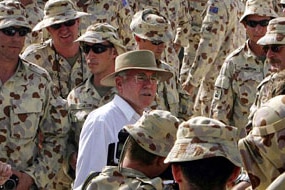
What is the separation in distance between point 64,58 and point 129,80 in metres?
2.35

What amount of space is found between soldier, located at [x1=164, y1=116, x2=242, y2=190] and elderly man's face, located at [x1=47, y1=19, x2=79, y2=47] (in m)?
4.81

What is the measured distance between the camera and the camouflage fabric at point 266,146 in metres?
4.32

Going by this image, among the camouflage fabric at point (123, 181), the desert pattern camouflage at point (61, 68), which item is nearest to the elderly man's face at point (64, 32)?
the desert pattern camouflage at point (61, 68)

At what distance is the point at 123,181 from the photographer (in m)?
4.86

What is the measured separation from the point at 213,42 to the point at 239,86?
3.34 meters

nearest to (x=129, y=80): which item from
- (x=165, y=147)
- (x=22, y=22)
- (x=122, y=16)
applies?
(x=22, y=22)

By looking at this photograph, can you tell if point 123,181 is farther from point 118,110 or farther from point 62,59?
point 62,59

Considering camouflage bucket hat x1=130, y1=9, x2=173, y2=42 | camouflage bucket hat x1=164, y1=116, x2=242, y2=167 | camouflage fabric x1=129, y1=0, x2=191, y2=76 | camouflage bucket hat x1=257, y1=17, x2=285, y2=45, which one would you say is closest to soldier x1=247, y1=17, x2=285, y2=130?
camouflage bucket hat x1=257, y1=17, x2=285, y2=45

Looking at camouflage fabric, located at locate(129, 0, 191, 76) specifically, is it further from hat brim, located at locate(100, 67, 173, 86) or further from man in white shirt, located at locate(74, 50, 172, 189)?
man in white shirt, located at locate(74, 50, 172, 189)

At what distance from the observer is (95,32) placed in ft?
27.9

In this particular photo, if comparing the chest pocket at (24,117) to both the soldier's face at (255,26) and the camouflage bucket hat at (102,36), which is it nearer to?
the camouflage bucket hat at (102,36)

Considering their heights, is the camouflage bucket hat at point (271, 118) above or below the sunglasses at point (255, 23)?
above

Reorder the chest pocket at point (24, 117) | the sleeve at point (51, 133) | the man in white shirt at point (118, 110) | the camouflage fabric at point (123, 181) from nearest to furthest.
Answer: the camouflage fabric at point (123, 181) → the man in white shirt at point (118, 110) → the chest pocket at point (24, 117) → the sleeve at point (51, 133)

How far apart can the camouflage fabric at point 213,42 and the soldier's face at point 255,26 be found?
2.48 metres
